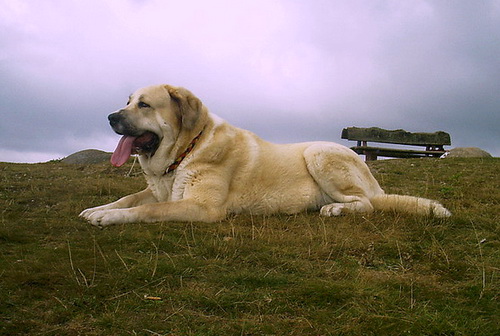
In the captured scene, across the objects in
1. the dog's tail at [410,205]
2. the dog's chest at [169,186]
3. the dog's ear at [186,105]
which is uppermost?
the dog's ear at [186,105]

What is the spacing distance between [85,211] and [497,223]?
4191mm

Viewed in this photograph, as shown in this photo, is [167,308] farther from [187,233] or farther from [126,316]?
[187,233]

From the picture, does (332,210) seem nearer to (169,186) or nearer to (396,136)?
(169,186)

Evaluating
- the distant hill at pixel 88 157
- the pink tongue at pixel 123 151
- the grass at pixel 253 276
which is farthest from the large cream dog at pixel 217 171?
the distant hill at pixel 88 157

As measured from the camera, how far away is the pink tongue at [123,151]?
4.99 meters

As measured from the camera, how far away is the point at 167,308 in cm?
256

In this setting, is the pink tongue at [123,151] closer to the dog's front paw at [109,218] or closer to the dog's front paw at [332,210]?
the dog's front paw at [109,218]

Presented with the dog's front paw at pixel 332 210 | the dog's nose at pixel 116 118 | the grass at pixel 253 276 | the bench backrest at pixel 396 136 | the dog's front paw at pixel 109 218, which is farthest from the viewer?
the bench backrest at pixel 396 136

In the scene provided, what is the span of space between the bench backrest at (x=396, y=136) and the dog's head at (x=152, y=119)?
12.1 m

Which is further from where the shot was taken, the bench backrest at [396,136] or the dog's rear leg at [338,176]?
the bench backrest at [396,136]

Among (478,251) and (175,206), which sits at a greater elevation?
(175,206)

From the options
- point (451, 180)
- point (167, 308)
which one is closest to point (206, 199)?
point (167, 308)

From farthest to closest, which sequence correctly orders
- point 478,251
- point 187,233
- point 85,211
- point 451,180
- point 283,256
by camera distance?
point 451,180
point 85,211
point 187,233
point 478,251
point 283,256

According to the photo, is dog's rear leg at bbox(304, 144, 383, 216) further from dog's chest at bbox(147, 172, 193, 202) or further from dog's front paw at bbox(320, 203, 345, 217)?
dog's chest at bbox(147, 172, 193, 202)
